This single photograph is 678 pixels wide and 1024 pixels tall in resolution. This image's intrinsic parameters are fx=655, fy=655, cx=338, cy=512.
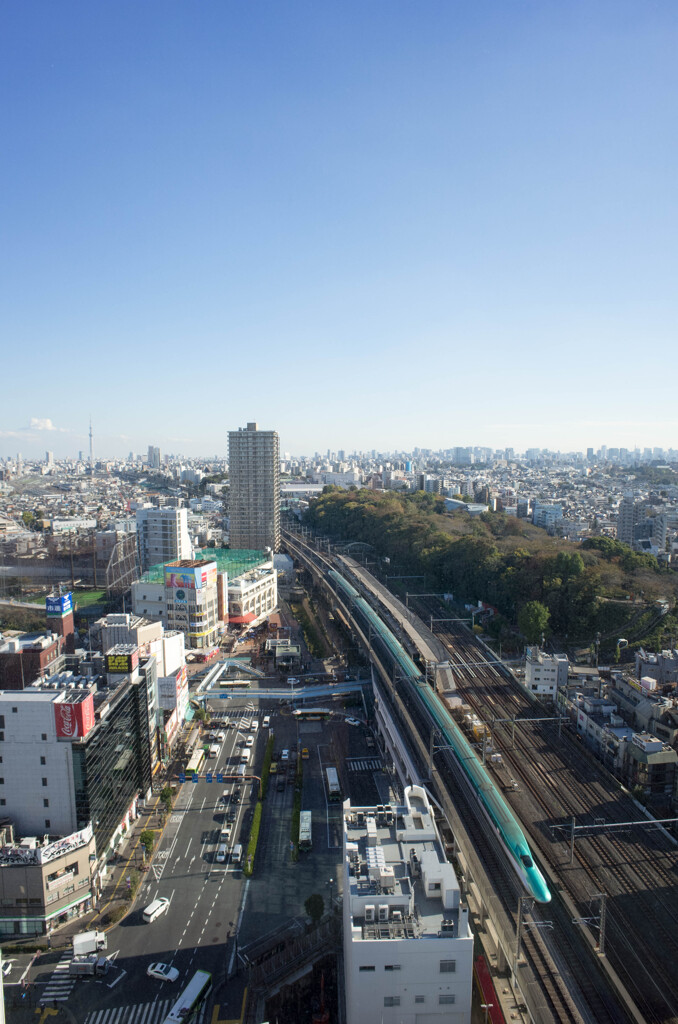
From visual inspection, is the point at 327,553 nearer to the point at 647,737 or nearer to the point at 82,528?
the point at 82,528

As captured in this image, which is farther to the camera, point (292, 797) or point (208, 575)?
point (208, 575)

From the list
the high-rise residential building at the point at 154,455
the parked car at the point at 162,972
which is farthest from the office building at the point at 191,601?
the high-rise residential building at the point at 154,455

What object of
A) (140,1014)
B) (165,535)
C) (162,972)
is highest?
(165,535)

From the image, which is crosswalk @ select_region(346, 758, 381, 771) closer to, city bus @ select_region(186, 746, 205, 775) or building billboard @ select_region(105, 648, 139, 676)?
city bus @ select_region(186, 746, 205, 775)

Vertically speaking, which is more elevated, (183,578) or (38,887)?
(183,578)

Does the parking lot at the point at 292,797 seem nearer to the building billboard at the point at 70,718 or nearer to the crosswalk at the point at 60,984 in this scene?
the crosswalk at the point at 60,984

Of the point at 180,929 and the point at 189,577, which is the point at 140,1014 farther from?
the point at 189,577

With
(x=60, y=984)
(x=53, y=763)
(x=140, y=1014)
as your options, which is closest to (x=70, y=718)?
(x=53, y=763)
